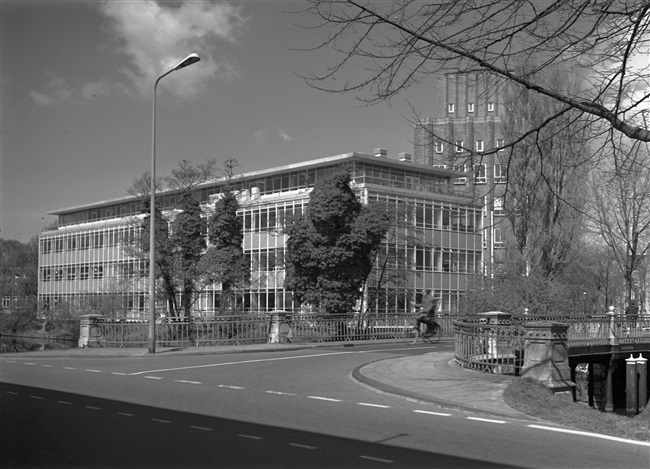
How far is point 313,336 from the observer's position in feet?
112

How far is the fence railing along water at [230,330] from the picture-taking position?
99.6 feet

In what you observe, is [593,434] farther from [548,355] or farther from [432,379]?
[432,379]

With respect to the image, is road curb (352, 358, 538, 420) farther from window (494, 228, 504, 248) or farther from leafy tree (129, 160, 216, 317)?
window (494, 228, 504, 248)

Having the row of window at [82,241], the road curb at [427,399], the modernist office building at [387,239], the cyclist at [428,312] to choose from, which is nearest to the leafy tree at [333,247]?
the modernist office building at [387,239]

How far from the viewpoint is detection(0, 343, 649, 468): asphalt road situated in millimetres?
8805

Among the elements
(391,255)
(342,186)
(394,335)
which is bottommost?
(394,335)

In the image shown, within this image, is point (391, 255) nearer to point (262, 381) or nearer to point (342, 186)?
point (342, 186)

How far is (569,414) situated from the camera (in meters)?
12.5

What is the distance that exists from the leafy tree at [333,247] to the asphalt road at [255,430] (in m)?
20.5

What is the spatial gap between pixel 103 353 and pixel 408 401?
14791mm

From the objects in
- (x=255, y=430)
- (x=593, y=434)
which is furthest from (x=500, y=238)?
(x=255, y=430)

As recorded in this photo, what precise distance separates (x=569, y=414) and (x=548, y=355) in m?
3.22

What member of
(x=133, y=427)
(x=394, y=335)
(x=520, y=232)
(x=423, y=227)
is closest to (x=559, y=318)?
(x=394, y=335)

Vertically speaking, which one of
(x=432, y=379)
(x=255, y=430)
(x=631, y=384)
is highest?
(x=255, y=430)
